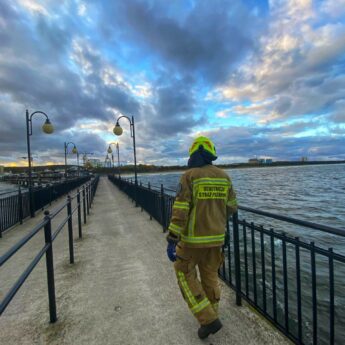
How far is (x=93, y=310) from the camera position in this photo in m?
3.67

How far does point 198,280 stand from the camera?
121 inches

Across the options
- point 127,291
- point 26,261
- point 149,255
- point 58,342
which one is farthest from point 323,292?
point 26,261

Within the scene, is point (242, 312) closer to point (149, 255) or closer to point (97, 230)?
point (149, 255)

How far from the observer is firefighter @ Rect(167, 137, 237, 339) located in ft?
9.23

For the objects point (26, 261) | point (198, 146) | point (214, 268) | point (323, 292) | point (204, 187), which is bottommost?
point (323, 292)

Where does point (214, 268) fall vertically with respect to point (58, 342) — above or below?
above

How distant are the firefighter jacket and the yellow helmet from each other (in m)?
0.16

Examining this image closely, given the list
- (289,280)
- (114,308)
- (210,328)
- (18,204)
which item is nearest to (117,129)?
(18,204)

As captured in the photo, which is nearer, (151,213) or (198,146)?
(198,146)

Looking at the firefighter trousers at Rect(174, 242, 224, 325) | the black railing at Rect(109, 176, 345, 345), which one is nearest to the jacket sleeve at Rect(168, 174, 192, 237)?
the firefighter trousers at Rect(174, 242, 224, 325)

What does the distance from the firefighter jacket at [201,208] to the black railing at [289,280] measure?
0.56 metres

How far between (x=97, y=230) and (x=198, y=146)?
20.7ft

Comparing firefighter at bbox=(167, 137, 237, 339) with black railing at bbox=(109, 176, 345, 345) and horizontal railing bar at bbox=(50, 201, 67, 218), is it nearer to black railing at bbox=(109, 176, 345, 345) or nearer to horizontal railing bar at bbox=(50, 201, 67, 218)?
black railing at bbox=(109, 176, 345, 345)

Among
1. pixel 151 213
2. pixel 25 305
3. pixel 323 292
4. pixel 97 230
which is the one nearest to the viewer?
pixel 25 305
